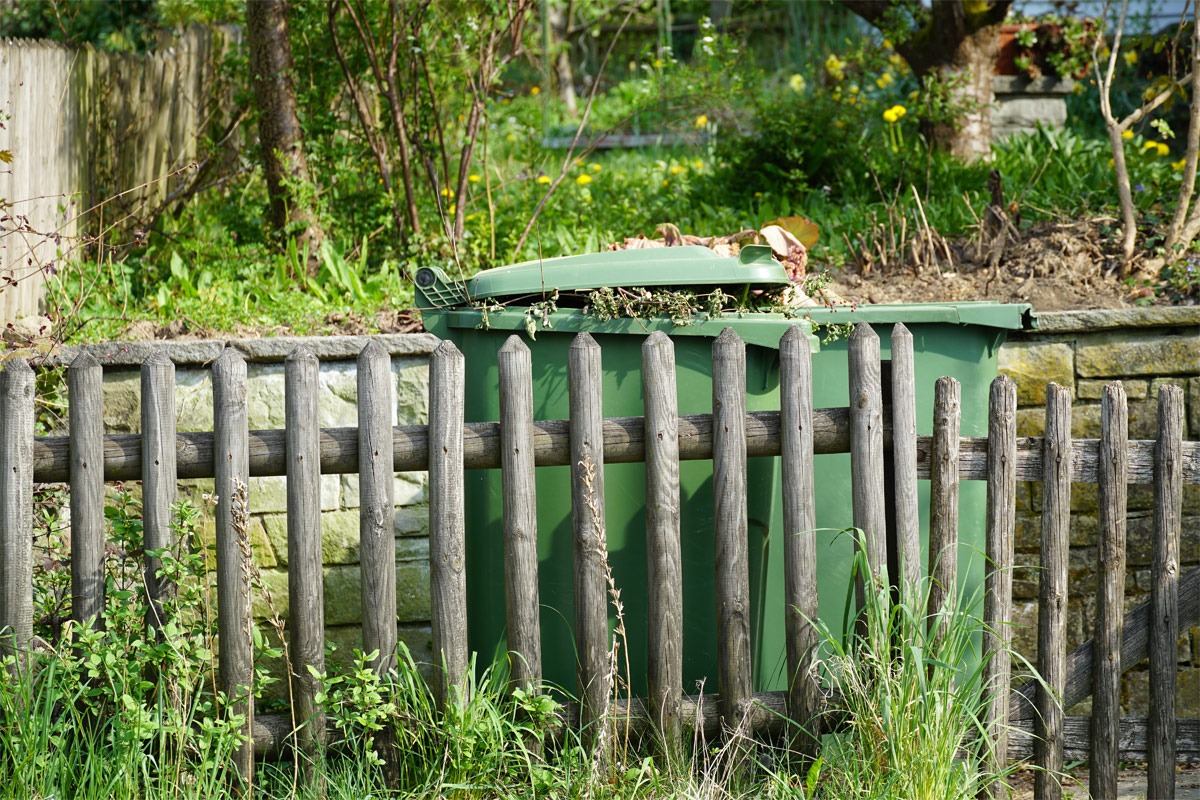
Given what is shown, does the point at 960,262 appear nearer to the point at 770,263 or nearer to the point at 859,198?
the point at 859,198

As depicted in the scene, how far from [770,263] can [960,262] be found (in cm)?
208

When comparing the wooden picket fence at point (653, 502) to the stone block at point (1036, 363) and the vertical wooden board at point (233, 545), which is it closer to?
the vertical wooden board at point (233, 545)

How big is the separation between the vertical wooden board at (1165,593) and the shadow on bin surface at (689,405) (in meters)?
0.39

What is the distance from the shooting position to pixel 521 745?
2488 millimetres

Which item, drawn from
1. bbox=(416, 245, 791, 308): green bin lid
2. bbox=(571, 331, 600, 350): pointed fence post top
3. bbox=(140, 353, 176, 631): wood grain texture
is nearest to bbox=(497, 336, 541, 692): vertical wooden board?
bbox=(571, 331, 600, 350): pointed fence post top

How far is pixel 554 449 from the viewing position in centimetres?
260

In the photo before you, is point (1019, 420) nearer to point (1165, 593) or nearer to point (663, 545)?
point (1165, 593)

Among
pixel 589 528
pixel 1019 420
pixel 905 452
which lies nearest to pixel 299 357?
pixel 589 528

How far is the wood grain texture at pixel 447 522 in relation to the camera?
2533 millimetres

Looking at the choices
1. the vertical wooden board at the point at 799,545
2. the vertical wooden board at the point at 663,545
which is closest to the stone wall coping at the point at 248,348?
the vertical wooden board at the point at 663,545

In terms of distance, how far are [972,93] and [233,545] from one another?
15.1 ft

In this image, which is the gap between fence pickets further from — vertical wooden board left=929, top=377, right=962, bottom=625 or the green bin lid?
the green bin lid

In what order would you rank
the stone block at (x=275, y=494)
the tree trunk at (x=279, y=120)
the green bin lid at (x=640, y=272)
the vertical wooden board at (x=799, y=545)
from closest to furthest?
1. the vertical wooden board at (x=799, y=545)
2. the green bin lid at (x=640, y=272)
3. the stone block at (x=275, y=494)
4. the tree trunk at (x=279, y=120)

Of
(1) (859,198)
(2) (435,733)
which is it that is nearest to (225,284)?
(2) (435,733)
